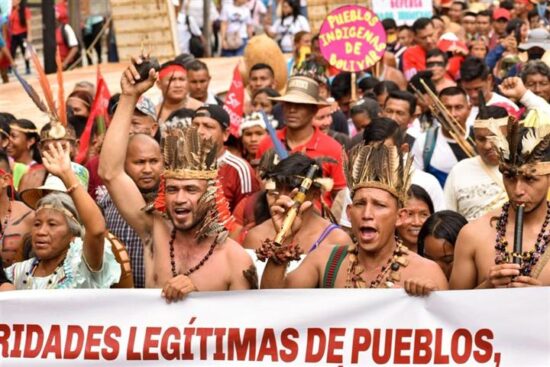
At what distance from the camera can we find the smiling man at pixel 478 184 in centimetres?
924

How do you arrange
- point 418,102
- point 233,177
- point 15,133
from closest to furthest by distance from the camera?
point 233,177, point 15,133, point 418,102

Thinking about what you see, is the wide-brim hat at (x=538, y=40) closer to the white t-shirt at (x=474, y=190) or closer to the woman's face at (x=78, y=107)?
the woman's face at (x=78, y=107)

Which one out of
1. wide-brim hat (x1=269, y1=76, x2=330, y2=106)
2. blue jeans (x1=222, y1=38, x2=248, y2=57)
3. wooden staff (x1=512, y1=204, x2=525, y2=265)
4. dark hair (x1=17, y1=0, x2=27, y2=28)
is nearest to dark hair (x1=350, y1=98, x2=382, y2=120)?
wide-brim hat (x1=269, y1=76, x2=330, y2=106)

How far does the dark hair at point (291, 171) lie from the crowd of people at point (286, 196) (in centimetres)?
1

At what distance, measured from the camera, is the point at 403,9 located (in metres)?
19.4

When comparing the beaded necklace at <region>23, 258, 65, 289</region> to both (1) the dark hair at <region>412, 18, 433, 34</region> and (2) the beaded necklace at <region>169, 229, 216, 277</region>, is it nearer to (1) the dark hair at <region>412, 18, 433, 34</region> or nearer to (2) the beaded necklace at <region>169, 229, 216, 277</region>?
(2) the beaded necklace at <region>169, 229, 216, 277</region>

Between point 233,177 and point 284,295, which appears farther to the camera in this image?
point 233,177

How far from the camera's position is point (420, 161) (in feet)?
35.6

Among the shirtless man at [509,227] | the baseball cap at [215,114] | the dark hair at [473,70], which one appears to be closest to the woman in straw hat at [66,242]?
the shirtless man at [509,227]

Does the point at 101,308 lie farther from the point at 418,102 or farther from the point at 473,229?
the point at 418,102

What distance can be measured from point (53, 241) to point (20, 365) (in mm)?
887

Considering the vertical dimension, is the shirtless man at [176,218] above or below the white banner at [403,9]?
below

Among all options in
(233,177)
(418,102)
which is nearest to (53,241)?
(233,177)

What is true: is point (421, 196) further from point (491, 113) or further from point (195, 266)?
point (195, 266)
